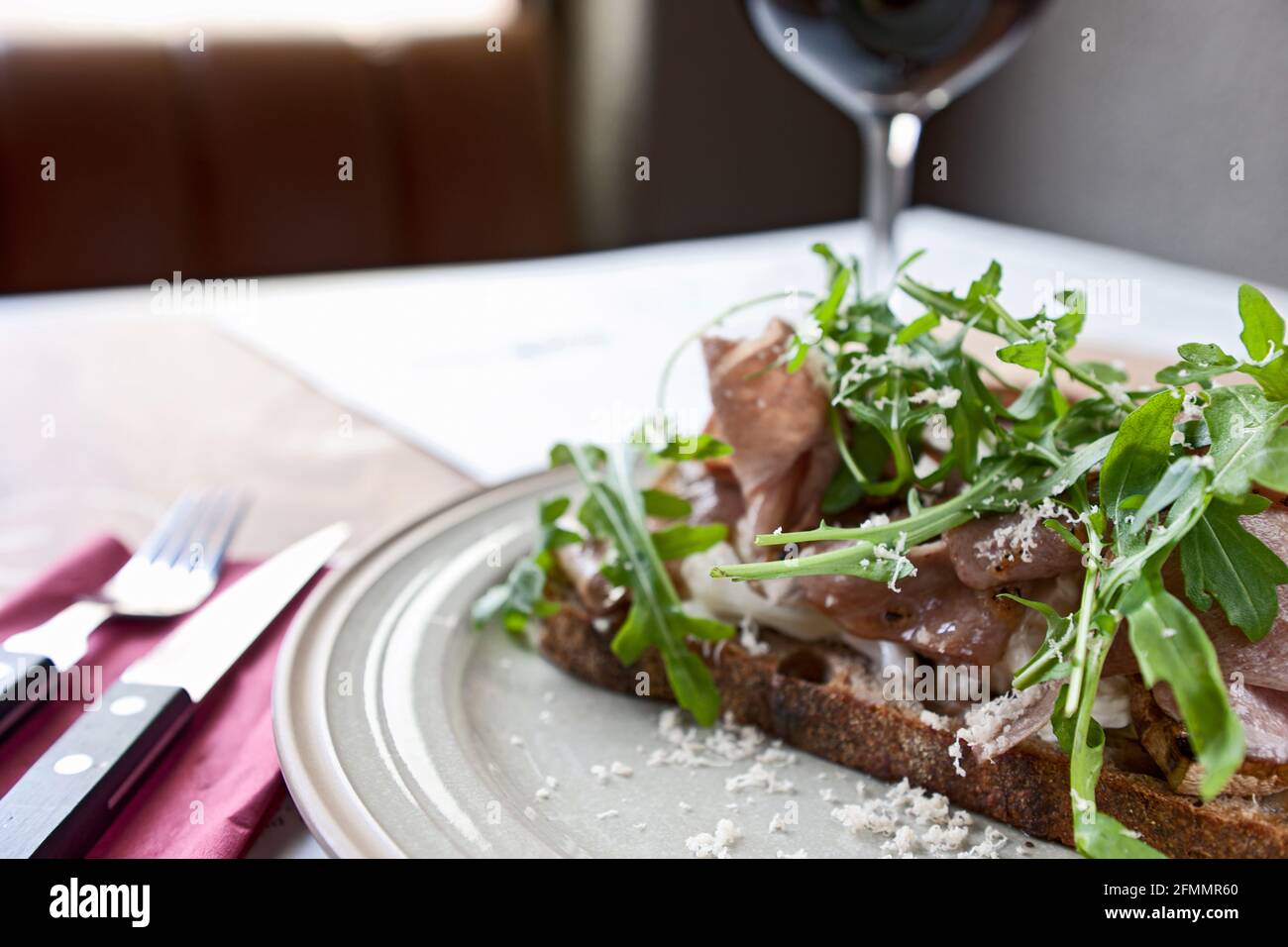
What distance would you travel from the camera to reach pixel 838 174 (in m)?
5.14

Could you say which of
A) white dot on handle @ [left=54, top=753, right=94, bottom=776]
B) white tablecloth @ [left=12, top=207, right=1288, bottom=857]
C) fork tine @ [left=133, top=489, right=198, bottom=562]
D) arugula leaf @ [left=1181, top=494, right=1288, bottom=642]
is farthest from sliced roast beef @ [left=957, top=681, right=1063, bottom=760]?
fork tine @ [left=133, top=489, right=198, bottom=562]

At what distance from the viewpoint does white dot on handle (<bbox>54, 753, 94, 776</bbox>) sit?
968 mm

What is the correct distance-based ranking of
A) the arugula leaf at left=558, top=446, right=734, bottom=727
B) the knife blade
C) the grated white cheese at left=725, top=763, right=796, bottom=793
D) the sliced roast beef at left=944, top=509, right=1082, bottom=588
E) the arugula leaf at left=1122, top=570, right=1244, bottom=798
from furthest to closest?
the arugula leaf at left=558, top=446, right=734, bottom=727, the grated white cheese at left=725, top=763, right=796, bottom=793, the sliced roast beef at left=944, top=509, right=1082, bottom=588, the knife blade, the arugula leaf at left=1122, top=570, right=1244, bottom=798

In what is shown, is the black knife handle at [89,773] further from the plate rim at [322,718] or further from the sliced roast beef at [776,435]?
the sliced roast beef at [776,435]

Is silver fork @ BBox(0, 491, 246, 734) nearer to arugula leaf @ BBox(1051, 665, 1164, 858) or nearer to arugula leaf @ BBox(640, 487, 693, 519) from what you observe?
arugula leaf @ BBox(640, 487, 693, 519)

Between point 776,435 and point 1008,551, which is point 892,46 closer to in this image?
point 776,435

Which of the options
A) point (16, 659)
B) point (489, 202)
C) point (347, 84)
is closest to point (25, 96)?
point (347, 84)

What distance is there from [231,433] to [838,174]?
3810 millimetres

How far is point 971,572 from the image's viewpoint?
3.49 feet

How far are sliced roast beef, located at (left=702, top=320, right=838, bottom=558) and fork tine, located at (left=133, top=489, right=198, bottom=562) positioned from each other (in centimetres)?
67

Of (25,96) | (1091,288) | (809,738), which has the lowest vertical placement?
(809,738)

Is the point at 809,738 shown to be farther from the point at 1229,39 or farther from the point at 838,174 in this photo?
the point at 838,174

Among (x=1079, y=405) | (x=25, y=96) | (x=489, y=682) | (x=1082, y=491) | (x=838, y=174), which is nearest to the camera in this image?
(x=1082, y=491)

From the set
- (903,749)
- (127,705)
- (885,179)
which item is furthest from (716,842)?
(885,179)
